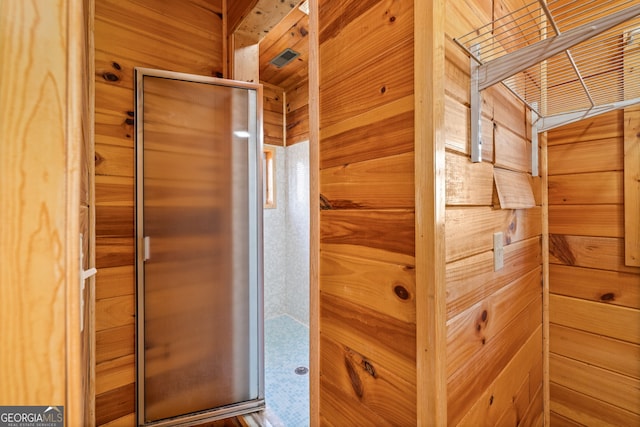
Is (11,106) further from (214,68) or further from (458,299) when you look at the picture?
(214,68)

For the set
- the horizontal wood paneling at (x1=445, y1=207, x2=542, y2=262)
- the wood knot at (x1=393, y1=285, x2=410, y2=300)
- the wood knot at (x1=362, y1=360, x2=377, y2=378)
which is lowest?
the wood knot at (x1=362, y1=360, x2=377, y2=378)

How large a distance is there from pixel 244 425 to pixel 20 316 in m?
1.50

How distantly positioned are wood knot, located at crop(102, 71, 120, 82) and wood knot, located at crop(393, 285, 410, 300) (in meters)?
1.66

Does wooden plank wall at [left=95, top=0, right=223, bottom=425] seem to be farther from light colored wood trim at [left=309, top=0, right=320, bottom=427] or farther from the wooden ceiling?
light colored wood trim at [left=309, top=0, right=320, bottom=427]

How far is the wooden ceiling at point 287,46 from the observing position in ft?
6.66

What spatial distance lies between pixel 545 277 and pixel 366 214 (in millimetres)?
1129

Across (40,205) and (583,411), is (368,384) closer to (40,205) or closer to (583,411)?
(40,205)

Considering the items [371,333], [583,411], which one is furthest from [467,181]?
[583,411]

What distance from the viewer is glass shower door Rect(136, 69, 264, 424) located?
143cm

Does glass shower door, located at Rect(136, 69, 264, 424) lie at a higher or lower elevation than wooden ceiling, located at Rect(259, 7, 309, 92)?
lower

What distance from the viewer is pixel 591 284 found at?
1.17m

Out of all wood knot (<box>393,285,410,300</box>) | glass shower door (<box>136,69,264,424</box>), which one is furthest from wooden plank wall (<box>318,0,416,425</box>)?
glass shower door (<box>136,69,264,424</box>)

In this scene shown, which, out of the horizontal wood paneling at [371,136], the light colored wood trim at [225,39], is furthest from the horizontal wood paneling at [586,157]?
the light colored wood trim at [225,39]

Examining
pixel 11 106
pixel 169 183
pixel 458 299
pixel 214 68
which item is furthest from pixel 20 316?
pixel 214 68
